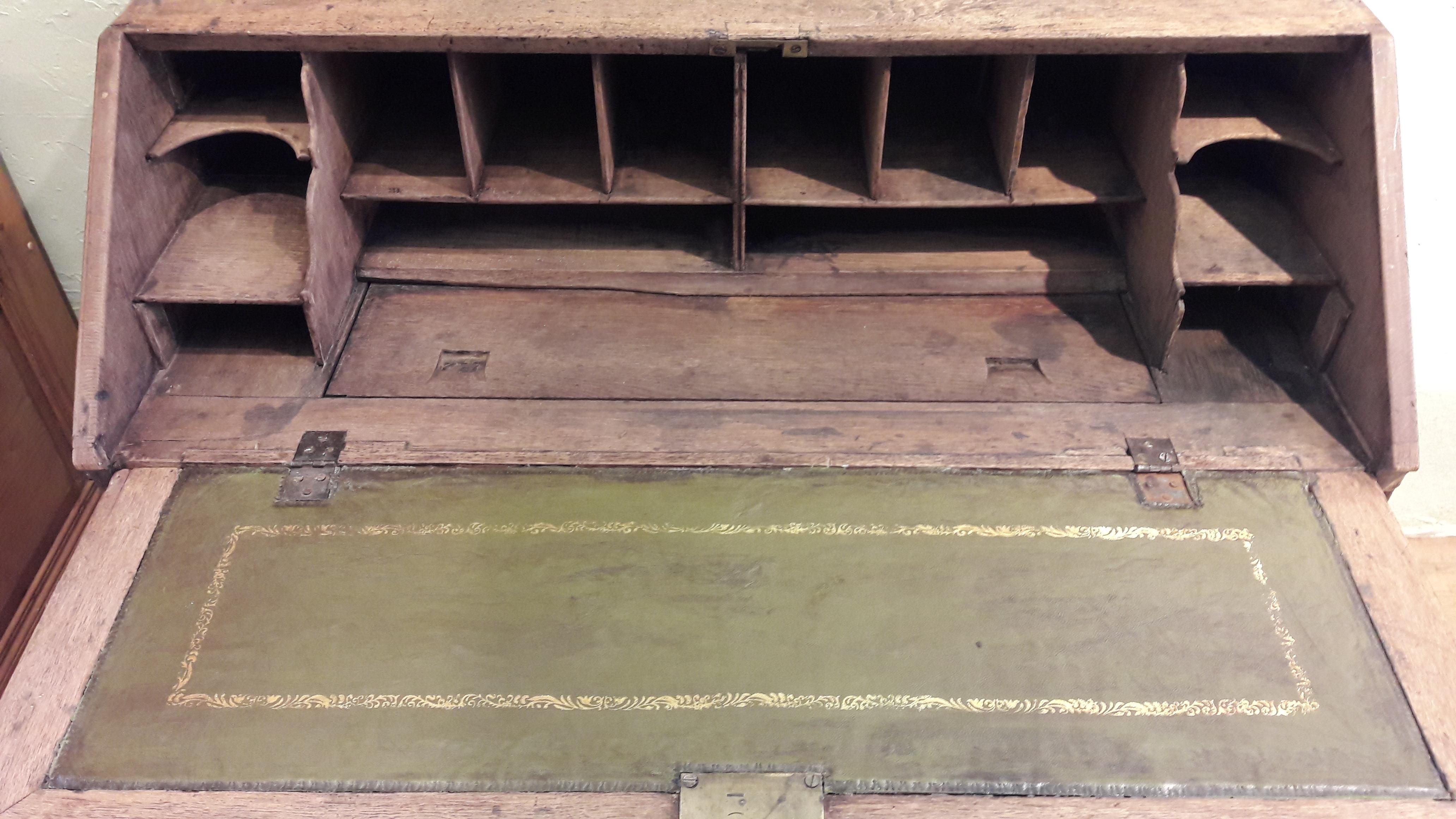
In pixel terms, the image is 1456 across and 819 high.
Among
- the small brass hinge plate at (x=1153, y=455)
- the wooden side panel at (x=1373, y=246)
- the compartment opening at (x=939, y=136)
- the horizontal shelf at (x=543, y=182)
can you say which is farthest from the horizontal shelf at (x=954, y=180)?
the small brass hinge plate at (x=1153, y=455)

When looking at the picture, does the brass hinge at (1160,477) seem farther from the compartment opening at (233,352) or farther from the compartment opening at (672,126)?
the compartment opening at (233,352)

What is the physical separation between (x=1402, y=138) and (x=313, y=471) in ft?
7.85

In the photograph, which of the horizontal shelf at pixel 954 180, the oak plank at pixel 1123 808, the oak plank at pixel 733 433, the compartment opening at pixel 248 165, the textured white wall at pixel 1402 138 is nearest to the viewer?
the oak plank at pixel 1123 808

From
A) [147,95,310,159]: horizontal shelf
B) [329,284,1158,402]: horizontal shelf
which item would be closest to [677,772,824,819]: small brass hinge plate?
[329,284,1158,402]: horizontal shelf

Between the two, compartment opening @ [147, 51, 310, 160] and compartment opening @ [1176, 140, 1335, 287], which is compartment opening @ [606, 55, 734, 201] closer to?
compartment opening @ [147, 51, 310, 160]

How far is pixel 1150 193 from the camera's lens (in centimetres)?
177

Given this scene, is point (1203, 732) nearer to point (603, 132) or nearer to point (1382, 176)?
point (1382, 176)

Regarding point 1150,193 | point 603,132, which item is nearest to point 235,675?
point 603,132

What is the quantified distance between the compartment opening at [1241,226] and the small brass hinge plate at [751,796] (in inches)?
42.3

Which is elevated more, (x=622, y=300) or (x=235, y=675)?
(x=622, y=300)

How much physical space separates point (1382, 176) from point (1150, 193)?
1.13ft

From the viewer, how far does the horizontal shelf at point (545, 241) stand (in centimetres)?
196

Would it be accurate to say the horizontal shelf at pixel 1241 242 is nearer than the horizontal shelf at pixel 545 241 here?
Yes

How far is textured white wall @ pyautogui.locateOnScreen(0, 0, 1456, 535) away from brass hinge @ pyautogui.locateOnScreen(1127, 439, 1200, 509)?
118 centimetres
